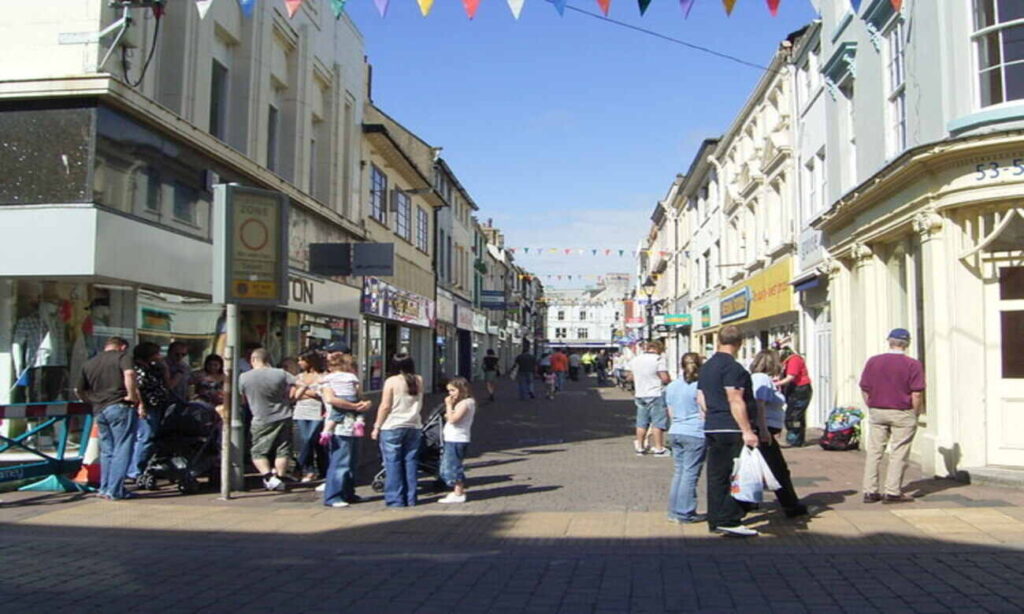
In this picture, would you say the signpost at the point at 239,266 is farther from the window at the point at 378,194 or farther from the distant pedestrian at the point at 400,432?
the window at the point at 378,194

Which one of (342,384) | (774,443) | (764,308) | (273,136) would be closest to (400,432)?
(342,384)

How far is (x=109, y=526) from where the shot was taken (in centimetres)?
779

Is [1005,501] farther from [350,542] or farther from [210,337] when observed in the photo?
[210,337]

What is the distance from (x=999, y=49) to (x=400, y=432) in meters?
7.82

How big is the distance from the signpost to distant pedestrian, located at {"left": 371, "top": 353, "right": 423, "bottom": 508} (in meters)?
1.71

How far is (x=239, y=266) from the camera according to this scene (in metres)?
9.38

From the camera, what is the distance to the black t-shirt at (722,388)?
23.4ft

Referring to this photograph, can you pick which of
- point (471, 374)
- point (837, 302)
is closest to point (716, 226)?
point (837, 302)

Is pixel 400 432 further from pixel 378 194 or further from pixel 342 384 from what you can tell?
pixel 378 194

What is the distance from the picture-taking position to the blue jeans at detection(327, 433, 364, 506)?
8.83 m

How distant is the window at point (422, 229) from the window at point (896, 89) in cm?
1959

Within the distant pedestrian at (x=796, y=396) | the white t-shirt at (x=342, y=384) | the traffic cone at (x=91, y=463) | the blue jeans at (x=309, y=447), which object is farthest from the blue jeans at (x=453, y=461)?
the distant pedestrian at (x=796, y=396)

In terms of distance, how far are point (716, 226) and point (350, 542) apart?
24.6 m

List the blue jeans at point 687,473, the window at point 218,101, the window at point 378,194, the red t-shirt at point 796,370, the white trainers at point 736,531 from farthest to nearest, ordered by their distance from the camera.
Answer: the window at point 378,194 → the window at point 218,101 → the red t-shirt at point 796,370 → the blue jeans at point 687,473 → the white trainers at point 736,531
